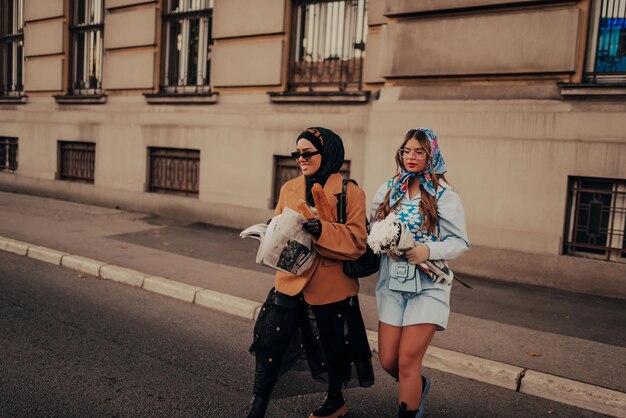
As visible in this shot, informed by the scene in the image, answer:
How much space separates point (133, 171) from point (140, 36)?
293 cm

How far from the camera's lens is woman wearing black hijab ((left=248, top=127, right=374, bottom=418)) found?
3385 millimetres

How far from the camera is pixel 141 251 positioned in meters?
8.50

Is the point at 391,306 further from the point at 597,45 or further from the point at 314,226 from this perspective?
the point at 597,45

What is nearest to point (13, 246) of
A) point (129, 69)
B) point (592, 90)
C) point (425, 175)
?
point (129, 69)

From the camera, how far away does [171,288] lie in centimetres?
667

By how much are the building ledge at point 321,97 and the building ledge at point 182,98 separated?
5.07 ft

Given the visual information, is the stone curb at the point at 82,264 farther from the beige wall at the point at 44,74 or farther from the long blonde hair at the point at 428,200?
the beige wall at the point at 44,74

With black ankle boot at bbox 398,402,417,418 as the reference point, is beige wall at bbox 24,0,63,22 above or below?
above

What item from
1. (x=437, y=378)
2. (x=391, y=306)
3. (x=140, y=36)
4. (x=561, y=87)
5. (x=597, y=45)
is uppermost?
(x=140, y=36)

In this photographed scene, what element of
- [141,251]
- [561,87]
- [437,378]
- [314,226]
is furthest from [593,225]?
[141,251]

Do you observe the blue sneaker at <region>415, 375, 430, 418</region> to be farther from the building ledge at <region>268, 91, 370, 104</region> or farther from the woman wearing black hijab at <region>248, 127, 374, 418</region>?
the building ledge at <region>268, 91, 370, 104</region>

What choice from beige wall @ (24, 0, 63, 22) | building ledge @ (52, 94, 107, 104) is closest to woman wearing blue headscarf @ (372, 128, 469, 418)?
building ledge @ (52, 94, 107, 104)

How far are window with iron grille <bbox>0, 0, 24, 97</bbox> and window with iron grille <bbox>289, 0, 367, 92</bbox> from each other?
375 inches

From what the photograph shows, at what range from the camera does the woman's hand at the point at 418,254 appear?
10.5ft
